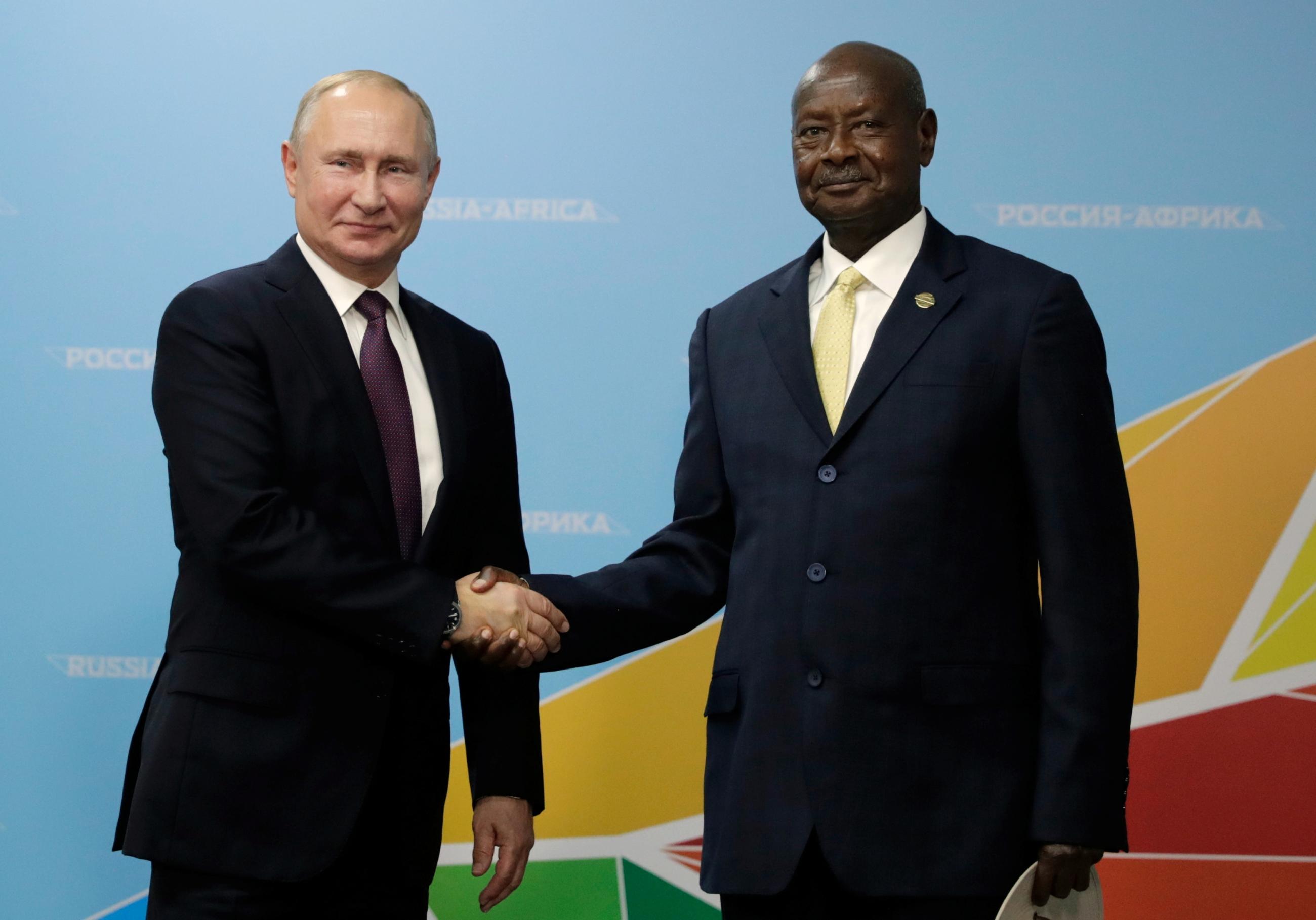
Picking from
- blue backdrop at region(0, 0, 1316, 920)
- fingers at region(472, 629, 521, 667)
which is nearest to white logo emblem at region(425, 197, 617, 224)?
A: blue backdrop at region(0, 0, 1316, 920)

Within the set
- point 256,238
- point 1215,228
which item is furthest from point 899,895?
point 256,238

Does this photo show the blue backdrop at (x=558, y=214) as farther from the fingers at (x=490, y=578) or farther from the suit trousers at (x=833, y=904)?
the suit trousers at (x=833, y=904)

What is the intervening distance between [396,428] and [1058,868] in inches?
45.3

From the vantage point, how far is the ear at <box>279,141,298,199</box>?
7.29 ft

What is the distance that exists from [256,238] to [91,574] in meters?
0.90

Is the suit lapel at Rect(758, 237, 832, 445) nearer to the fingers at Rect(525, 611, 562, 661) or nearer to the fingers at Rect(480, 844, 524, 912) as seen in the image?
the fingers at Rect(525, 611, 562, 661)

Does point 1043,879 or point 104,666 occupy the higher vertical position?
point 104,666

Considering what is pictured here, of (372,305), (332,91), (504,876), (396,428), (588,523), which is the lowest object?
(504,876)

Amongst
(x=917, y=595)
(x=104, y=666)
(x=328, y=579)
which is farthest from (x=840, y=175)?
(x=104, y=666)

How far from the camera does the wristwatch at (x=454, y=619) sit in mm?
2037

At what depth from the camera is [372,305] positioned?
7.11 ft

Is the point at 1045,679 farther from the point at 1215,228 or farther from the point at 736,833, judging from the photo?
the point at 1215,228

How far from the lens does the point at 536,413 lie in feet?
10.6

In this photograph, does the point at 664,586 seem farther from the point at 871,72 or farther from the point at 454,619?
the point at 871,72
